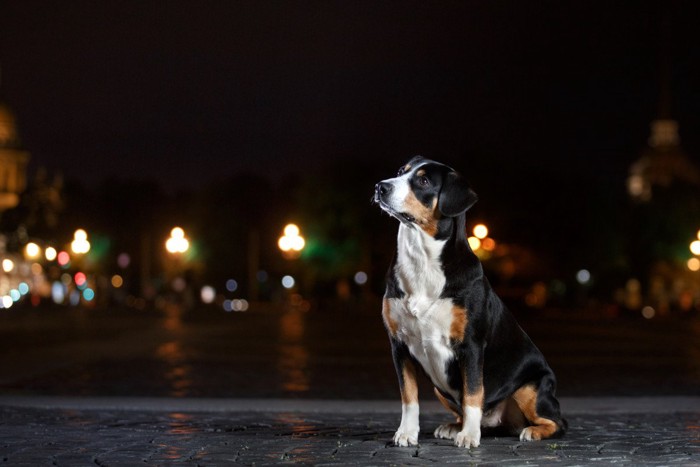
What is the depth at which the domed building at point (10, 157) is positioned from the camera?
184500 millimetres

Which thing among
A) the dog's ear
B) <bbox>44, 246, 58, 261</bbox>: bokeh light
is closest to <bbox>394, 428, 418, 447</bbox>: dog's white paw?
the dog's ear

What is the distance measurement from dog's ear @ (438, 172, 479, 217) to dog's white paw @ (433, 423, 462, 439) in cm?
187

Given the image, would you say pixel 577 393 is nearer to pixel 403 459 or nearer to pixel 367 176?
pixel 403 459

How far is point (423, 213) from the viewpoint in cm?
861

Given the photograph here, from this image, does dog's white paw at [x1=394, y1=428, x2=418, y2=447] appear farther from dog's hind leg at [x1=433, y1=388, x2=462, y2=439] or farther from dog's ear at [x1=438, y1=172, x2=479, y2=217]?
dog's ear at [x1=438, y1=172, x2=479, y2=217]

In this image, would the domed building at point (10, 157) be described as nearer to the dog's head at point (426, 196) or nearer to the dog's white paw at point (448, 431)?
the dog's white paw at point (448, 431)

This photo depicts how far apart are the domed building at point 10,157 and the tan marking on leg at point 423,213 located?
178767mm

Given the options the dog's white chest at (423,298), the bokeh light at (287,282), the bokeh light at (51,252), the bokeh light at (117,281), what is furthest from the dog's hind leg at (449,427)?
the bokeh light at (117,281)

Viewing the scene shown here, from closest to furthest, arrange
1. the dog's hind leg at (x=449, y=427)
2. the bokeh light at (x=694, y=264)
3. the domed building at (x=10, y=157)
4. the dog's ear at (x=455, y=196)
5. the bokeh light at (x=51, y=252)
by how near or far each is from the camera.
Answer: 1. the dog's ear at (x=455, y=196)
2. the dog's hind leg at (x=449, y=427)
3. the bokeh light at (x=51, y=252)
4. the bokeh light at (x=694, y=264)
5. the domed building at (x=10, y=157)

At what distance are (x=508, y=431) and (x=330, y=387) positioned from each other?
8.09m

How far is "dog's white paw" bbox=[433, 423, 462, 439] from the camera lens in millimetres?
9617

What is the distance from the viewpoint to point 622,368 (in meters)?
23.0

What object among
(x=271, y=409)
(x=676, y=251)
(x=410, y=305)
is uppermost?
(x=676, y=251)

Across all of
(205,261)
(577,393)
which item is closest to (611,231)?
(205,261)
